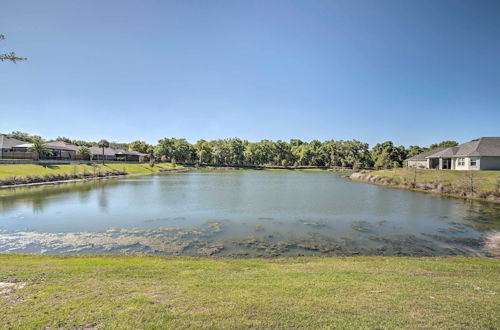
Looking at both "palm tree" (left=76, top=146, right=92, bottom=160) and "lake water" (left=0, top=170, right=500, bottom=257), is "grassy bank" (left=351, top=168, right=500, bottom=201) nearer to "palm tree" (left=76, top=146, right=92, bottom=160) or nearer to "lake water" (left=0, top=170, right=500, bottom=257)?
"lake water" (left=0, top=170, right=500, bottom=257)

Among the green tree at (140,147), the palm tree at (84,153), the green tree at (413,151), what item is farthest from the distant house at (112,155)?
the green tree at (413,151)

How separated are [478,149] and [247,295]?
173ft

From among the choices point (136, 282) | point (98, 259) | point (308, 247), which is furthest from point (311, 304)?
point (98, 259)

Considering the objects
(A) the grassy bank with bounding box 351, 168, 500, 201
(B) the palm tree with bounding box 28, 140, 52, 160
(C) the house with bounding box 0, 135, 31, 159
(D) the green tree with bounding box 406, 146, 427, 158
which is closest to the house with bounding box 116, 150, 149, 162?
(C) the house with bounding box 0, 135, 31, 159

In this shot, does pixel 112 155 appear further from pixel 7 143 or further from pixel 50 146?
pixel 7 143

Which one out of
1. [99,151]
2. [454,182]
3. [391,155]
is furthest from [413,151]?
[99,151]

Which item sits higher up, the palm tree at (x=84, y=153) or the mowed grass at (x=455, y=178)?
the palm tree at (x=84, y=153)

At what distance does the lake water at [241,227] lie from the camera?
1284 centimetres

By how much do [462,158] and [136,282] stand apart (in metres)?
55.6

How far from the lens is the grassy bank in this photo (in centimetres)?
3136

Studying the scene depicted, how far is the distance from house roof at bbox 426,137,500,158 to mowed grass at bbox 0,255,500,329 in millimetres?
42523

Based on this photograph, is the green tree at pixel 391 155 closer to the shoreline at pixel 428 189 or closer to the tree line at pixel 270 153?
the tree line at pixel 270 153

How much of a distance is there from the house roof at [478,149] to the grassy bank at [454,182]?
4.76 meters

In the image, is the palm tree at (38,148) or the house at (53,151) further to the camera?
the house at (53,151)
